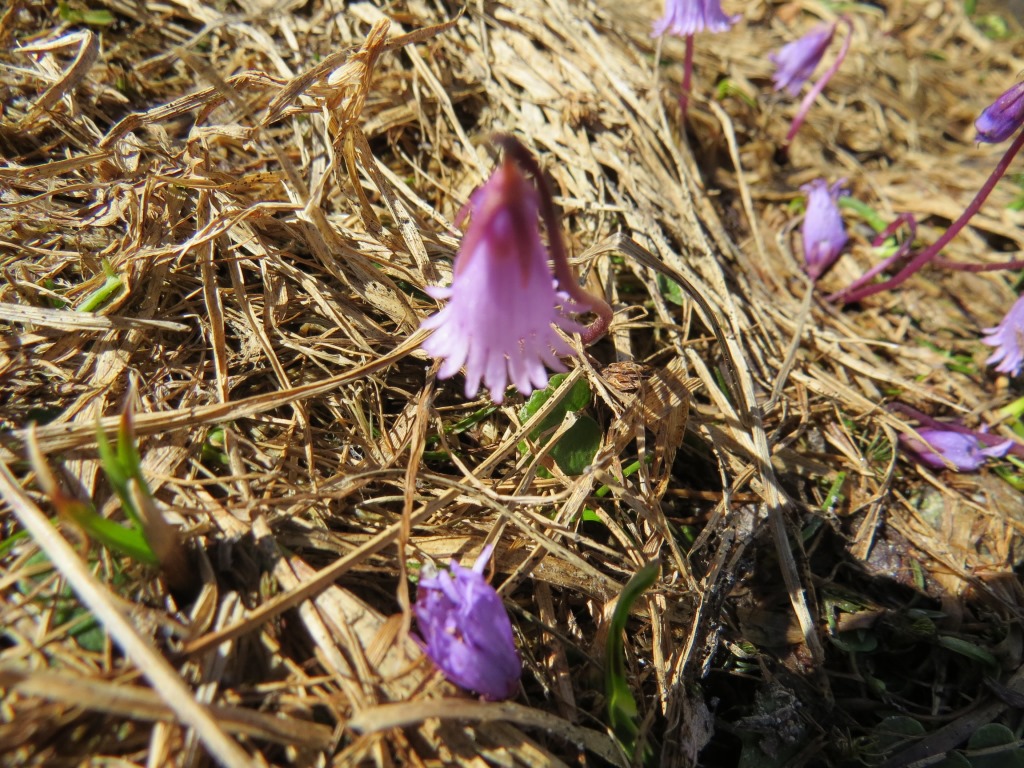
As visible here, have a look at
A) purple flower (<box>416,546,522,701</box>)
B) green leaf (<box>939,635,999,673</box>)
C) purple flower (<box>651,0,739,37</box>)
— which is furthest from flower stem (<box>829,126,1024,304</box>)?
purple flower (<box>416,546,522,701</box>)

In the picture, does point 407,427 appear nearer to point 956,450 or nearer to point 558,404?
point 558,404

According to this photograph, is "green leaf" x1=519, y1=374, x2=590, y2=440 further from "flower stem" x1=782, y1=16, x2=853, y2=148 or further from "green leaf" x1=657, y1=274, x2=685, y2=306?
"flower stem" x1=782, y1=16, x2=853, y2=148

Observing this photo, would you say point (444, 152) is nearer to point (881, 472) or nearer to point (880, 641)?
point (881, 472)

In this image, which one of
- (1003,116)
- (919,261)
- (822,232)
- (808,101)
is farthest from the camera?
(808,101)

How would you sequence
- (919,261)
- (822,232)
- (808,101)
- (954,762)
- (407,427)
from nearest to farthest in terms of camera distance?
1. (954,762)
2. (407,427)
3. (919,261)
4. (822,232)
5. (808,101)

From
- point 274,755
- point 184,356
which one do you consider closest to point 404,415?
point 184,356

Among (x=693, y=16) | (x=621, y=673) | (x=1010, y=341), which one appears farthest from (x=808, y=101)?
(x=621, y=673)

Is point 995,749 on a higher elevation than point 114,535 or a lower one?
lower
